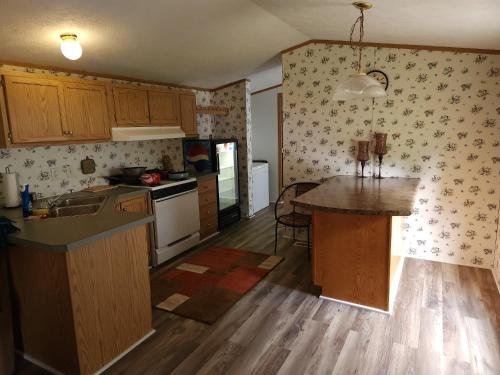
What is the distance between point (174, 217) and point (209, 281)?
95cm

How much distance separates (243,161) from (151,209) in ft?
6.86

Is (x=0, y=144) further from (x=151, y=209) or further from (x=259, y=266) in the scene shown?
(x=259, y=266)

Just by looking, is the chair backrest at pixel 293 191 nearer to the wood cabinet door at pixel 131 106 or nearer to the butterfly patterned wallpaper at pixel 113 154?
the butterfly patterned wallpaper at pixel 113 154

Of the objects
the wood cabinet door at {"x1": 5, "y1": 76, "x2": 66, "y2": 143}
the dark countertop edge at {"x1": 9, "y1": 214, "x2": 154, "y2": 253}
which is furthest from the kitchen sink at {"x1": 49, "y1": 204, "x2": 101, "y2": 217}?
the dark countertop edge at {"x1": 9, "y1": 214, "x2": 154, "y2": 253}

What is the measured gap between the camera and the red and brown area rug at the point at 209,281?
2930mm

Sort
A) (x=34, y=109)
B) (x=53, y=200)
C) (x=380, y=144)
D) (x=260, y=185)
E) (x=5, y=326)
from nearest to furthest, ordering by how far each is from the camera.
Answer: (x=5, y=326), (x=34, y=109), (x=53, y=200), (x=380, y=144), (x=260, y=185)

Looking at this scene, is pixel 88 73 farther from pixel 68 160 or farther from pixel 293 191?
pixel 293 191

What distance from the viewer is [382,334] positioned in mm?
2500

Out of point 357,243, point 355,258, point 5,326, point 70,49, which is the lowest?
point 5,326

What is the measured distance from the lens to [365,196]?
2.92 metres

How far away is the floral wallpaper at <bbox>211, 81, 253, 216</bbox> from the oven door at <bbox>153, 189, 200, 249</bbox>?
1.31 meters

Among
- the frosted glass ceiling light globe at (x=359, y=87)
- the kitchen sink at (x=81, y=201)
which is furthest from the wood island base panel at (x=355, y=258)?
the kitchen sink at (x=81, y=201)

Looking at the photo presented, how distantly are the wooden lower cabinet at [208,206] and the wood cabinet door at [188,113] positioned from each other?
73 centimetres

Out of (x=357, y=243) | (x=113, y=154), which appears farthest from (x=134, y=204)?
(x=357, y=243)
